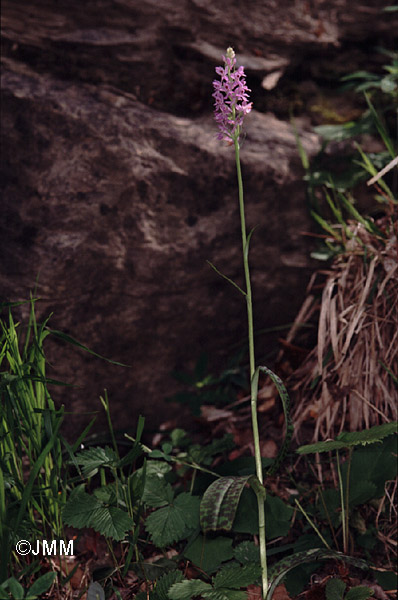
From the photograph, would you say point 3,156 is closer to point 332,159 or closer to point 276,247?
point 276,247

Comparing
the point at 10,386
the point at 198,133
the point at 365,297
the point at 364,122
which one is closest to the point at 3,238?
the point at 10,386

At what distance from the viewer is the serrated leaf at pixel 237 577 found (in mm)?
1349

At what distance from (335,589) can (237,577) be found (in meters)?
0.28

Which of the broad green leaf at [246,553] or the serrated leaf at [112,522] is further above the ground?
the serrated leaf at [112,522]

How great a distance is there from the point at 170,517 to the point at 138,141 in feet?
4.46

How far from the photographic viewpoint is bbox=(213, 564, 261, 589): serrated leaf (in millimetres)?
1349

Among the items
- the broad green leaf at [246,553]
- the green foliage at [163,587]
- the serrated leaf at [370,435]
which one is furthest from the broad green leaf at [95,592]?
the serrated leaf at [370,435]

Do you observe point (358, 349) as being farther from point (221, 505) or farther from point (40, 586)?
point (40, 586)

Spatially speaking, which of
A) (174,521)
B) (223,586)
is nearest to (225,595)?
(223,586)

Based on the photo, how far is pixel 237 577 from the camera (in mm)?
1366

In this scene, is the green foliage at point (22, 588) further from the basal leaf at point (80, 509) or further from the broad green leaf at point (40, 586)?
the basal leaf at point (80, 509)

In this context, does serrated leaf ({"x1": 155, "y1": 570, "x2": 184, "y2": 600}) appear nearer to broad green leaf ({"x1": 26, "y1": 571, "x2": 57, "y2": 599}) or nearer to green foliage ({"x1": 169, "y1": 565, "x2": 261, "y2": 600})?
green foliage ({"x1": 169, "y1": 565, "x2": 261, "y2": 600})

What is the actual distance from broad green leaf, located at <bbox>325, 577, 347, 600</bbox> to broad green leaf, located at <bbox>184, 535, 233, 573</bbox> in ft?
0.90

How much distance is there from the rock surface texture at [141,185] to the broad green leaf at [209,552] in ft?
2.44
